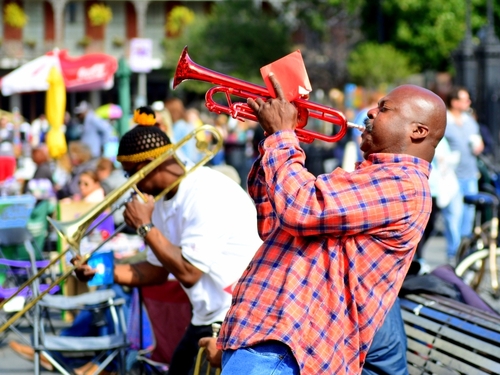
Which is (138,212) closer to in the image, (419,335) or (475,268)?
(419,335)

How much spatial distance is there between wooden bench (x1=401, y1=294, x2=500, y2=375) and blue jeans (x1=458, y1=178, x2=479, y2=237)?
201 inches

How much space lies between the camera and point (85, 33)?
2260 inches

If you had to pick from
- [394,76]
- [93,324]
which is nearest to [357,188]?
[93,324]

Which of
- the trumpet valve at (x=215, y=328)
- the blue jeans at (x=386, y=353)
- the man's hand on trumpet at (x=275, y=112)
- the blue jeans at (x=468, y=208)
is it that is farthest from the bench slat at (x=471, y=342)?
the blue jeans at (x=468, y=208)

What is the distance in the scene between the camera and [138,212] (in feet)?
12.3

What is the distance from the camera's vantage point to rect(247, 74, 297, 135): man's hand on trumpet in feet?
8.71

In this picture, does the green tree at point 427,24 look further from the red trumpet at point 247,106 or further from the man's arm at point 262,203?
the man's arm at point 262,203

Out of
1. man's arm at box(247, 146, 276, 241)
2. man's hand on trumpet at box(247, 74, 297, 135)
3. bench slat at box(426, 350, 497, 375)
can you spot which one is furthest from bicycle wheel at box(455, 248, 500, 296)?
man's hand on trumpet at box(247, 74, 297, 135)

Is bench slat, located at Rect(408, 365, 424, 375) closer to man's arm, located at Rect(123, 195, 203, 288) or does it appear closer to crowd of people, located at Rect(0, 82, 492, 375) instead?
man's arm, located at Rect(123, 195, 203, 288)

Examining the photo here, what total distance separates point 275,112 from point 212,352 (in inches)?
38.5

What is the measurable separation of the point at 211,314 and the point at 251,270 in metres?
1.21

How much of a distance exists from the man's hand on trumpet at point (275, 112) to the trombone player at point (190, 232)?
115 centimetres

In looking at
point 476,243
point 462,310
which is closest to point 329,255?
point 462,310

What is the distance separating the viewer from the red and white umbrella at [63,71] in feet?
51.3
